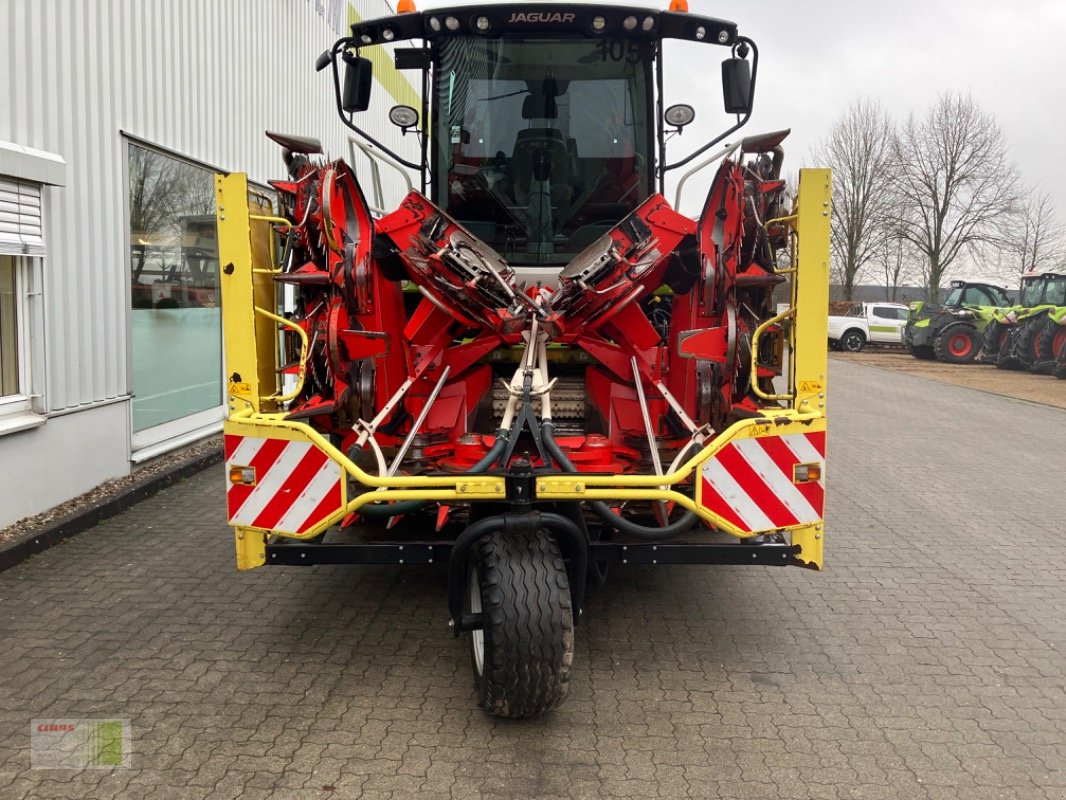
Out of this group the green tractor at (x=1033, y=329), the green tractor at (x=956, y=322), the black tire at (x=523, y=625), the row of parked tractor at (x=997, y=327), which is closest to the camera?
the black tire at (x=523, y=625)

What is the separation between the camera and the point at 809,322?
372 centimetres

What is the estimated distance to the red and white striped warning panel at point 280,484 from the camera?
3.58 metres

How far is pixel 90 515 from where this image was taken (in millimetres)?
6039

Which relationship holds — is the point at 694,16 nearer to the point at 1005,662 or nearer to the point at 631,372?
the point at 631,372

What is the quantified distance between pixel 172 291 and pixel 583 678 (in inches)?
236

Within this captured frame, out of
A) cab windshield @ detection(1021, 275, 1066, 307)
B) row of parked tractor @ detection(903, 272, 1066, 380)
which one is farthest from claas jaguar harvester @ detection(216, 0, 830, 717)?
cab windshield @ detection(1021, 275, 1066, 307)

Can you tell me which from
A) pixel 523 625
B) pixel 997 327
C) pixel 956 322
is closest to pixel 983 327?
pixel 956 322

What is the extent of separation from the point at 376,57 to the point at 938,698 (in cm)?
1378

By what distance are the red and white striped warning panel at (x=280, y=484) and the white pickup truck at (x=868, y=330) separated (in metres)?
27.4

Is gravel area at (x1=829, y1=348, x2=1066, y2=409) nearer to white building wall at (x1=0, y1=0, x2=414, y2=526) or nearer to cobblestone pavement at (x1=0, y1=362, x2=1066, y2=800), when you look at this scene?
cobblestone pavement at (x1=0, y1=362, x2=1066, y2=800)

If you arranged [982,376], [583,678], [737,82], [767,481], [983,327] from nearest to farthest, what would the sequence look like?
A: 1. [767,481]
2. [583,678]
3. [737,82]
4. [982,376]
5. [983,327]

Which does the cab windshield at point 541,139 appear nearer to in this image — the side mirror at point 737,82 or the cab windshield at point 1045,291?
the side mirror at point 737,82

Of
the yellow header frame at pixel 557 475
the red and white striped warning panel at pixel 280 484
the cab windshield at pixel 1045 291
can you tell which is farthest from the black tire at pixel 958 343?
the red and white striped warning panel at pixel 280 484

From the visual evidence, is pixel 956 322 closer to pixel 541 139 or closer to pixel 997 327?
pixel 997 327
